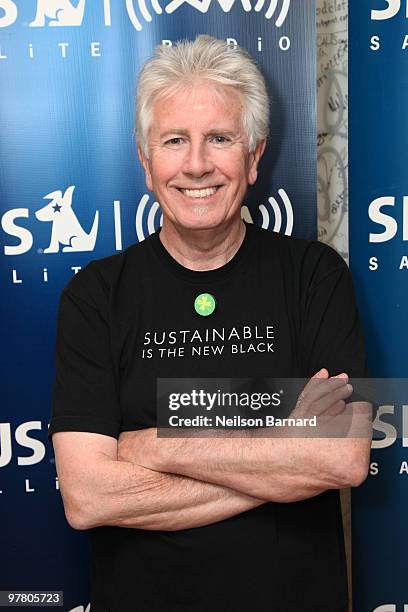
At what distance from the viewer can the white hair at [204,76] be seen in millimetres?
1586

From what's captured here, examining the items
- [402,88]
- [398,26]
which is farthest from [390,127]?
[398,26]

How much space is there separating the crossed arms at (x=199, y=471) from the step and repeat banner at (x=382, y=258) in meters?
0.62

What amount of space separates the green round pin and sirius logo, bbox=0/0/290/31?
2.47 feet

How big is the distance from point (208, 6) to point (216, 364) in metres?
0.93

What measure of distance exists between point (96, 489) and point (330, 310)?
62cm

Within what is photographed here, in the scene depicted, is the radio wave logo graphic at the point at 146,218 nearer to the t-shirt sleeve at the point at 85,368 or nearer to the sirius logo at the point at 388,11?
the t-shirt sleeve at the point at 85,368

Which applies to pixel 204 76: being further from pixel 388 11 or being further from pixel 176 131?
pixel 388 11

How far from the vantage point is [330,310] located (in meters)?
1.59

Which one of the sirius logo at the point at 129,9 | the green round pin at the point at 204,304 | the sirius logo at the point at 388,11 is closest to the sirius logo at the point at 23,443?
the green round pin at the point at 204,304

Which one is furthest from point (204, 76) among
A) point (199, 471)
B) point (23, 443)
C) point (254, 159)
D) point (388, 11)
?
point (23, 443)

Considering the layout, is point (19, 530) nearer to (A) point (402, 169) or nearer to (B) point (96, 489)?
(B) point (96, 489)

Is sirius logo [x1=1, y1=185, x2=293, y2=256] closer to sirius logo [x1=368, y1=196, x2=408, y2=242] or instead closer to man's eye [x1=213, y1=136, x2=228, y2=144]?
sirius logo [x1=368, y1=196, x2=408, y2=242]

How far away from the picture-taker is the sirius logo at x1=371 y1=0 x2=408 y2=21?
1972mm

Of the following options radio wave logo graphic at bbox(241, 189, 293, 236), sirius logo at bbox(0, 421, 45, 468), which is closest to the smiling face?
radio wave logo graphic at bbox(241, 189, 293, 236)
